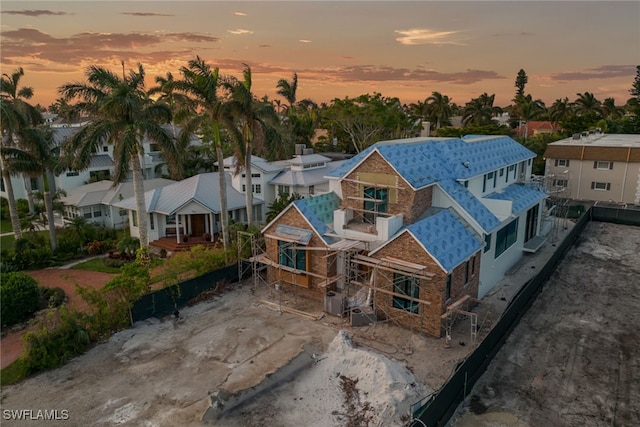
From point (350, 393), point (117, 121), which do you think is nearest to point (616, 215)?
point (350, 393)

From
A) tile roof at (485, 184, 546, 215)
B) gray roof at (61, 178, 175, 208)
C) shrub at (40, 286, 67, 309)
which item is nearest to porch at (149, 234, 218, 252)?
gray roof at (61, 178, 175, 208)

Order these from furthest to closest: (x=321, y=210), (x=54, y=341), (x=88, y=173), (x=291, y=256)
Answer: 1. (x=88, y=173)
2. (x=321, y=210)
3. (x=291, y=256)
4. (x=54, y=341)

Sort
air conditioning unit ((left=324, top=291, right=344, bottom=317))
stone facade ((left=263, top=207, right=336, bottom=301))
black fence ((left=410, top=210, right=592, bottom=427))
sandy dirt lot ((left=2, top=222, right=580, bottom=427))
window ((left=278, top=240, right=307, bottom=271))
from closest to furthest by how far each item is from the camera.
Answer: black fence ((left=410, top=210, right=592, bottom=427)) → sandy dirt lot ((left=2, top=222, right=580, bottom=427)) → air conditioning unit ((left=324, top=291, right=344, bottom=317)) → stone facade ((left=263, top=207, right=336, bottom=301)) → window ((left=278, top=240, right=307, bottom=271))

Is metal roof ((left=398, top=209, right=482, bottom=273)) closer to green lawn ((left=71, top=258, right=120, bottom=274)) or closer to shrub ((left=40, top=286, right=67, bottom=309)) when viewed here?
shrub ((left=40, top=286, right=67, bottom=309))

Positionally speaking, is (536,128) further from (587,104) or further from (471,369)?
(471,369)

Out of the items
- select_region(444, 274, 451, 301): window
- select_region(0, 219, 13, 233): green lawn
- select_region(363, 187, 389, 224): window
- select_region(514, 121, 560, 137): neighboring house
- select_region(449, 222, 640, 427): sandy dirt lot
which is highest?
select_region(514, 121, 560, 137): neighboring house

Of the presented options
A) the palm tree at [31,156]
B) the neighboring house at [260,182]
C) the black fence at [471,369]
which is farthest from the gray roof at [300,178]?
the black fence at [471,369]
